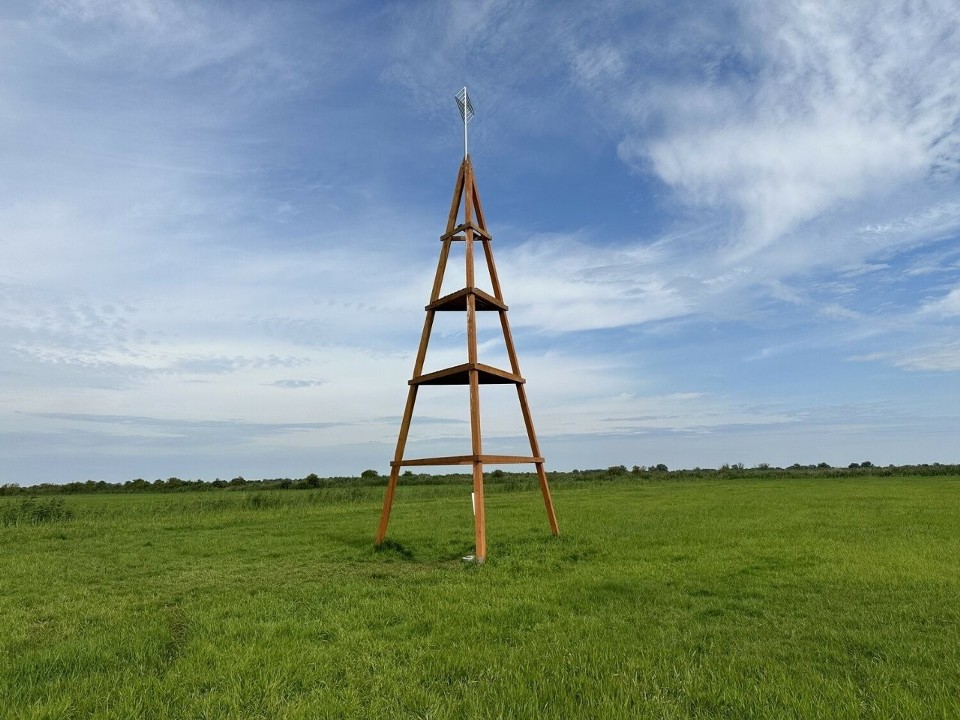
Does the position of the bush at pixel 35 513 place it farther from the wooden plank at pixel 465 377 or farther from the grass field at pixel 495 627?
the wooden plank at pixel 465 377

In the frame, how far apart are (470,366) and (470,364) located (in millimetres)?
38

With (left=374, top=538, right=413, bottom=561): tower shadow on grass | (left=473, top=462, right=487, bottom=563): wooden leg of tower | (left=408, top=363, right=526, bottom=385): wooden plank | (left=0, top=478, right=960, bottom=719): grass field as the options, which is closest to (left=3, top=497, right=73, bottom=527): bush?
(left=0, top=478, right=960, bottom=719): grass field

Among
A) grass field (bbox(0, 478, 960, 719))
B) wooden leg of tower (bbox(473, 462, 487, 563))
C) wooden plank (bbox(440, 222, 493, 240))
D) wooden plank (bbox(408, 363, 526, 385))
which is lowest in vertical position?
grass field (bbox(0, 478, 960, 719))

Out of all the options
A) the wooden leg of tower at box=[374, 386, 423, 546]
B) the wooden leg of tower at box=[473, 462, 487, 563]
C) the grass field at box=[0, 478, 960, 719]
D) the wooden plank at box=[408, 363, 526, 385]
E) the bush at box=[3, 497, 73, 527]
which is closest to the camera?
the grass field at box=[0, 478, 960, 719]

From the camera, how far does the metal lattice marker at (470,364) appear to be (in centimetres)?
1120

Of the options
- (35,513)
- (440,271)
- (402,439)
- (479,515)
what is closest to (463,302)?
(440,271)

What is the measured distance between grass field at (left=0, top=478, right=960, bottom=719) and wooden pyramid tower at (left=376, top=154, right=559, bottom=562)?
65.3 inches

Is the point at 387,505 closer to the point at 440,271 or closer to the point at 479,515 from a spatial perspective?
the point at 479,515

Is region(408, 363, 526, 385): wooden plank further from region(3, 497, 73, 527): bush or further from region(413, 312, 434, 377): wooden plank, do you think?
region(3, 497, 73, 527): bush

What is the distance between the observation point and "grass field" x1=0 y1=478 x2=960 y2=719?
4.71m

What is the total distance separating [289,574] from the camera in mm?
10234

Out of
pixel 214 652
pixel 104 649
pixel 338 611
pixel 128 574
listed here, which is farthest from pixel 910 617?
pixel 128 574

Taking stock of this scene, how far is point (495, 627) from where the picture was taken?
660 centimetres

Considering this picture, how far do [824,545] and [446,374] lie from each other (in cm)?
855
